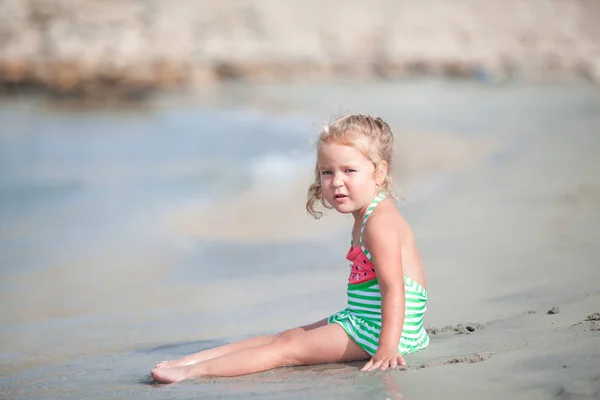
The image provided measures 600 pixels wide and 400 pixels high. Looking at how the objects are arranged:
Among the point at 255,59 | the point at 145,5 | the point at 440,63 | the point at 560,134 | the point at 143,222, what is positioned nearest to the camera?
the point at 143,222

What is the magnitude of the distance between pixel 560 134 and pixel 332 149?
7.75m

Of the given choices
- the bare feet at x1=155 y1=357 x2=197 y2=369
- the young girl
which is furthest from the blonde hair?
the bare feet at x1=155 y1=357 x2=197 y2=369

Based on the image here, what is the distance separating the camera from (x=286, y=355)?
3041 millimetres

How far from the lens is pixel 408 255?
3100mm

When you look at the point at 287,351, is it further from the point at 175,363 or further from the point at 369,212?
the point at 369,212

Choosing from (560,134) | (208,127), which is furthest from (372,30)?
(560,134)

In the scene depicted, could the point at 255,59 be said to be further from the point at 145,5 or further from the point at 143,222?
the point at 143,222

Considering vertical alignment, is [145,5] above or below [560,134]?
above

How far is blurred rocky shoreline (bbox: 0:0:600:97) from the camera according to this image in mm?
31188

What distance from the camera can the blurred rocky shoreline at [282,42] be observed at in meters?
31.2

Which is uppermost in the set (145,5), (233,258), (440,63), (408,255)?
(145,5)

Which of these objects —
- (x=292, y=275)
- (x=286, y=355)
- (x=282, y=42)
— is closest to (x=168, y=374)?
(x=286, y=355)

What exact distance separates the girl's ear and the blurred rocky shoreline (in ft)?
82.0

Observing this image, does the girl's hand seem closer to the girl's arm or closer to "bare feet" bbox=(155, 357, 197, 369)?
the girl's arm
